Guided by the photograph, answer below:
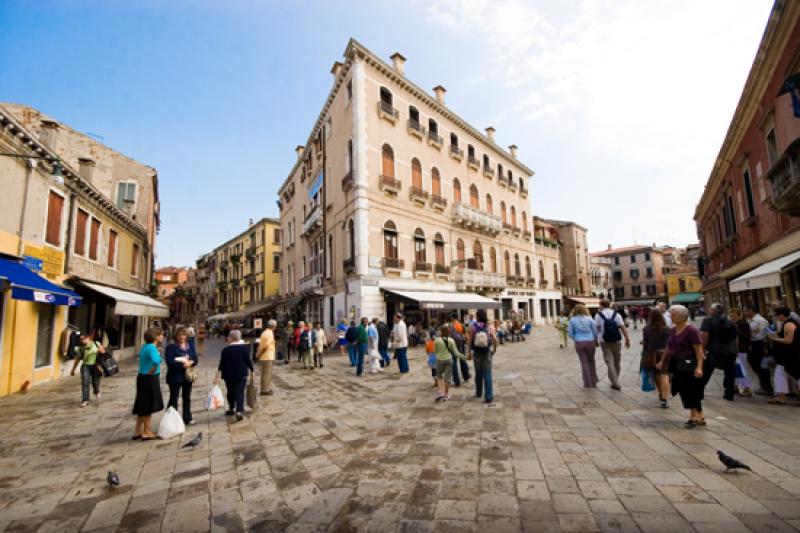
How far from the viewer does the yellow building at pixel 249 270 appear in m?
35.6

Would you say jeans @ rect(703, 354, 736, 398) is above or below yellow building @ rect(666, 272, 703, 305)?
below

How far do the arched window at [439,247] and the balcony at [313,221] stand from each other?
6.83 metres

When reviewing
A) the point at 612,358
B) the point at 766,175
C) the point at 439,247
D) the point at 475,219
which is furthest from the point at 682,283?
the point at 612,358

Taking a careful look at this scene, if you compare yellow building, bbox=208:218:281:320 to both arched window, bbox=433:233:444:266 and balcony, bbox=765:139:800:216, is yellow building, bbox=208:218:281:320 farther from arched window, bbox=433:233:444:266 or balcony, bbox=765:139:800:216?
balcony, bbox=765:139:800:216

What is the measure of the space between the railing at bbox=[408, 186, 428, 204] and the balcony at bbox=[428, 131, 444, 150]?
3303mm

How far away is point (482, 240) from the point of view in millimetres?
24562

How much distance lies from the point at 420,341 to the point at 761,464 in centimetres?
1493

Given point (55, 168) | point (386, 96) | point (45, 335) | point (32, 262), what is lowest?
point (45, 335)

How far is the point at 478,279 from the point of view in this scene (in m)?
22.3

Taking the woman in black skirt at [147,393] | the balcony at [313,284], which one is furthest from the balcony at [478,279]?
the woman in black skirt at [147,393]

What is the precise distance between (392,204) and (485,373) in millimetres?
13353

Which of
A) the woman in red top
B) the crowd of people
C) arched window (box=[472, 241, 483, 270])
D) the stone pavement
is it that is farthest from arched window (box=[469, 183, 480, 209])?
the woman in red top

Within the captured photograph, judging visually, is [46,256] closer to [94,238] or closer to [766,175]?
[94,238]

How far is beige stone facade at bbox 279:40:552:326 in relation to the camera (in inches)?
713
